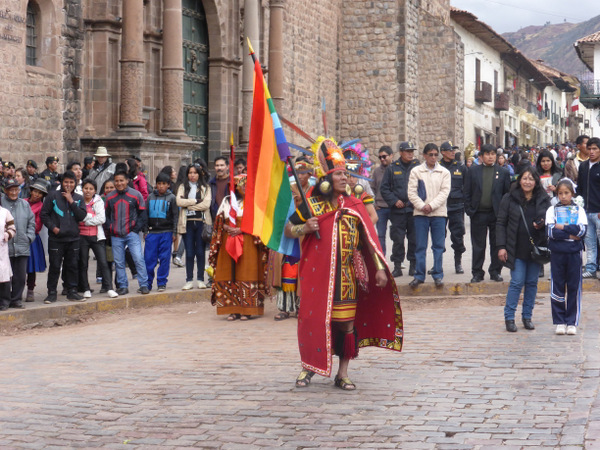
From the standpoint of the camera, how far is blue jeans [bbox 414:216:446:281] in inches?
525

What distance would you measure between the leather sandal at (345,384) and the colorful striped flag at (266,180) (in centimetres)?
102

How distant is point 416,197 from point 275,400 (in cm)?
643

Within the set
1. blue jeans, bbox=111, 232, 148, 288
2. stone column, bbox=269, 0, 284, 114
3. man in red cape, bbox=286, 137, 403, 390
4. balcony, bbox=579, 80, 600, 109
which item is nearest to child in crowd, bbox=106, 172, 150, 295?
blue jeans, bbox=111, 232, 148, 288

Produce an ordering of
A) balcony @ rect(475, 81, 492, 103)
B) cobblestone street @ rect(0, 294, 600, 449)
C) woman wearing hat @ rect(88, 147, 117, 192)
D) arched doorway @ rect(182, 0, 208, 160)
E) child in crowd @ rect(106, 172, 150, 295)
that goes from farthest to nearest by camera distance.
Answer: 1. balcony @ rect(475, 81, 492, 103)
2. arched doorway @ rect(182, 0, 208, 160)
3. woman wearing hat @ rect(88, 147, 117, 192)
4. child in crowd @ rect(106, 172, 150, 295)
5. cobblestone street @ rect(0, 294, 600, 449)

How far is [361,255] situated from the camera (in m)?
7.81

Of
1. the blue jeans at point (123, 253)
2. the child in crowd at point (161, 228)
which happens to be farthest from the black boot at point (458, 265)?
the blue jeans at point (123, 253)

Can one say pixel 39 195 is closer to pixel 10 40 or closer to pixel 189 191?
pixel 189 191

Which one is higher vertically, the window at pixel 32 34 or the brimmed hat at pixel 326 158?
the window at pixel 32 34

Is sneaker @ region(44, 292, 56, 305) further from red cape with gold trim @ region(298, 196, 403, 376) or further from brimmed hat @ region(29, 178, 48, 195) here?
red cape with gold trim @ region(298, 196, 403, 376)

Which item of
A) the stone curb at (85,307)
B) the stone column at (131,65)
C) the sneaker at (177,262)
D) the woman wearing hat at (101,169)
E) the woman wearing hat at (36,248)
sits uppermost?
the stone column at (131,65)

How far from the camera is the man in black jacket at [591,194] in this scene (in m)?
13.3

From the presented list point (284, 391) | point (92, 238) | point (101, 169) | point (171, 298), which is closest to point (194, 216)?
point (171, 298)

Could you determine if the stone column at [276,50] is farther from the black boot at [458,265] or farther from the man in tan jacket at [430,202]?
the man in tan jacket at [430,202]

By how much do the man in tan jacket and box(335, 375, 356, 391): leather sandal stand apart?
5783 millimetres
